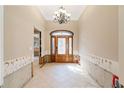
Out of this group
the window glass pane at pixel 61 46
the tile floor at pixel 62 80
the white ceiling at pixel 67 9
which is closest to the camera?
the tile floor at pixel 62 80

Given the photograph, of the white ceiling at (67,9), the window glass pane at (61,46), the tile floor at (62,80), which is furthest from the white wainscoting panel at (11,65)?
the window glass pane at (61,46)

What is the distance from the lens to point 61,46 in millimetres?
8102

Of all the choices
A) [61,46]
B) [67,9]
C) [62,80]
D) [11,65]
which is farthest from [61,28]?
[11,65]

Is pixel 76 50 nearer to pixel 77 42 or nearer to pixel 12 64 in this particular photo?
pixel 77 42

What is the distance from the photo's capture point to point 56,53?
8.33 meters

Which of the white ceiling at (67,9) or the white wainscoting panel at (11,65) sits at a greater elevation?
the white ceiling at (67,9)

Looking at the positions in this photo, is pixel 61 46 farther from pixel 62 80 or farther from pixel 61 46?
pixel 62 80

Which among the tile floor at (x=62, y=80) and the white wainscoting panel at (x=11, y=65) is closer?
the white wainscoting panel at (x=11, y=65)

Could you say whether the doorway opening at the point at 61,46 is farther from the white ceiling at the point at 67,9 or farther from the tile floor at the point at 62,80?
the tile floor at the point at 62,80

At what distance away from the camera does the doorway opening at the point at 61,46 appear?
8.02 metres

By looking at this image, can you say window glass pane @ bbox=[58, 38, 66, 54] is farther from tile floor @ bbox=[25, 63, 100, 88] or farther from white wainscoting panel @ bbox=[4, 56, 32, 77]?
white wainscoting panel @ bbox=[4, 56, 32, 77]
